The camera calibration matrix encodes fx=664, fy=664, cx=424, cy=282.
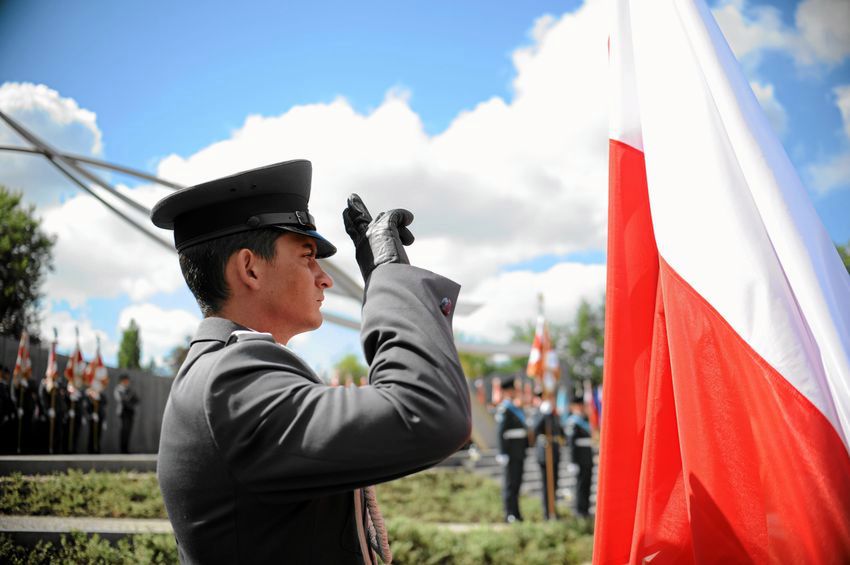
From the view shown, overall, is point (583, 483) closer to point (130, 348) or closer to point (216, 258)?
point (130, 348)

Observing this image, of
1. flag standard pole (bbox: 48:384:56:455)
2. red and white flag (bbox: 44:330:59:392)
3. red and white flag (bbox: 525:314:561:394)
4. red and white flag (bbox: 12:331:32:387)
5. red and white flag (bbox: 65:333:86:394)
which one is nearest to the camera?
flag standard pole (bbox: 48:384:56:455)

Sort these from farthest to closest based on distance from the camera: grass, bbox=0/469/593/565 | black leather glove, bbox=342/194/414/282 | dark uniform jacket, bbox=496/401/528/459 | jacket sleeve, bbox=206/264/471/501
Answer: dark uniform jacket, bbox=496/401/528/459 → grass, bbox=0/469/593/565 → black leather glove, bbox=342/194/414/282 → jacket sleeve, bbox=206/264/471/501

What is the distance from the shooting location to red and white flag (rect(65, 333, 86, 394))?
6455mm

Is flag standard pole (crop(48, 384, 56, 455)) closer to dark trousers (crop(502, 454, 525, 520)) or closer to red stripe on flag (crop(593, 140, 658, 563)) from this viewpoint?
red stripe on flag (crop(593, 140, 658, 563))

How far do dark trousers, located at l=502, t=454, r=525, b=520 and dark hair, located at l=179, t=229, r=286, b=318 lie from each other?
37.8 feet

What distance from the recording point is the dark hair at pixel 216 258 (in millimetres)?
1422

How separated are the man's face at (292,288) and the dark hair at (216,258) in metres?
0.03

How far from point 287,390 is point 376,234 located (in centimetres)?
35

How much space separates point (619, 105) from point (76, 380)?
20.7ft

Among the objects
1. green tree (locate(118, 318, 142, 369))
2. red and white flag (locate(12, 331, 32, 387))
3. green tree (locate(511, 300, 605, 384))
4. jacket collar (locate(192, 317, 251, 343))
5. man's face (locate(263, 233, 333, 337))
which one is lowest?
jacket collar (locate(192, 317, 251, 343))

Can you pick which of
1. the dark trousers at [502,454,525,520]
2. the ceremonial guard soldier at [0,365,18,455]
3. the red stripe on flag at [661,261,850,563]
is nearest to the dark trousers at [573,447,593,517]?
the dark trousers at [502,454,525,520]

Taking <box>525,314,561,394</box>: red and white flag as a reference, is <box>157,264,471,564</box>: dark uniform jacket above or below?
below

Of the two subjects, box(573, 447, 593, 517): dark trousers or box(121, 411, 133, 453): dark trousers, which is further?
box(573, 447, 593, 517): dark trousers

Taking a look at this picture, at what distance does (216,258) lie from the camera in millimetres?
1424
